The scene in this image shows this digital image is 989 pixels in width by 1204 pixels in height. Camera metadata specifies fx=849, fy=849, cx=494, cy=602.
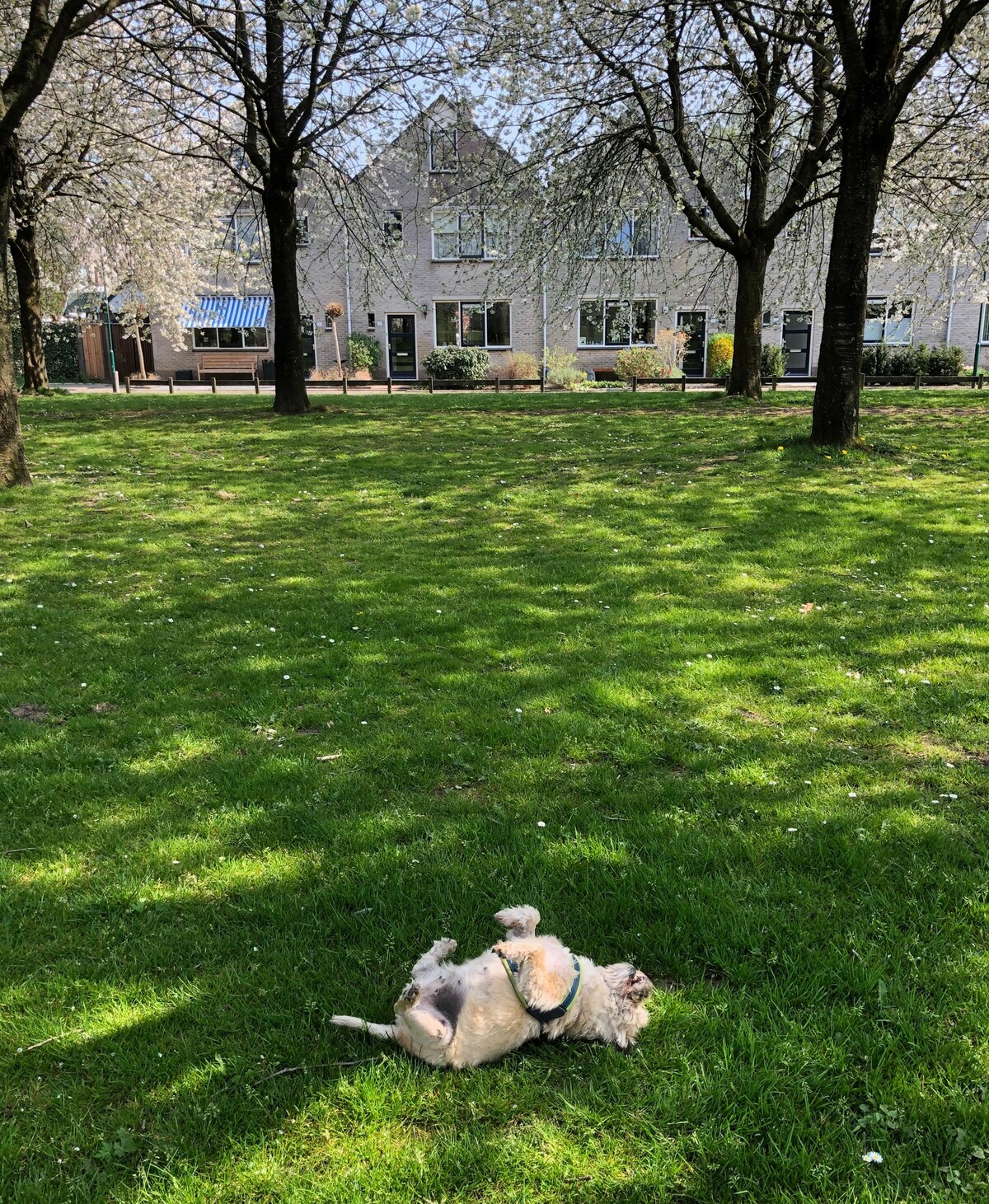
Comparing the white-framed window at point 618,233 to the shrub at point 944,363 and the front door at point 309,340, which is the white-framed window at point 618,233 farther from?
the front door at point 309,340

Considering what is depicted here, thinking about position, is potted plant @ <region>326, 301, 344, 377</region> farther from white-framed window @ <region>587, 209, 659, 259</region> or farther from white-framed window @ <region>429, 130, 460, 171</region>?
white-framed window @ <region>587, 209, 659, 259</region>

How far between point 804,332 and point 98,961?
119 feet

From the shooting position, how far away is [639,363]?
1195 inches

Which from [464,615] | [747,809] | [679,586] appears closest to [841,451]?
[679,586]

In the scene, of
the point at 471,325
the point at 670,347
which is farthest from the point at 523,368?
the point at 670,347

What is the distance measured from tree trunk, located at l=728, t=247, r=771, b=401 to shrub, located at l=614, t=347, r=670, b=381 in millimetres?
11569

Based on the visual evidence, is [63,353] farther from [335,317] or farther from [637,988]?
[637,988]

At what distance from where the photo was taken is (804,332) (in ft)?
112

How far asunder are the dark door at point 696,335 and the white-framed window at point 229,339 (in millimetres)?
17266

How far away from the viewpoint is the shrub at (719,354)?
104 ft

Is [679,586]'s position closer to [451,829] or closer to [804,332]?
[451,829]

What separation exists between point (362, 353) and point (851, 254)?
25.0m

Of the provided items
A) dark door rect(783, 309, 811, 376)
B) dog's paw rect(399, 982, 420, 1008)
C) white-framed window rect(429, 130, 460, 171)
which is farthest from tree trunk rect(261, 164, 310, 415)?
dark door rect(783, 309, 811, 376)

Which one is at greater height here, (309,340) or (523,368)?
(309,340)
